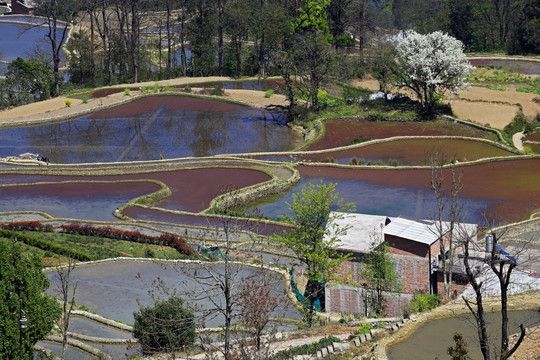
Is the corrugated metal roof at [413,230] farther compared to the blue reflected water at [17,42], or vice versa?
the blue reflected water at [17,42]

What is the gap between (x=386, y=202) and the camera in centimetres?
5953

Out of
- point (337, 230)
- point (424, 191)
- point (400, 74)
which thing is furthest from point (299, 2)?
point (337, 230)

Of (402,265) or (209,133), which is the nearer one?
(402,265)

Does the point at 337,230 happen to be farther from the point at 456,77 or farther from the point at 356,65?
the point at 356,65

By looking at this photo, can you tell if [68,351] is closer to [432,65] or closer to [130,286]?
[130,286]

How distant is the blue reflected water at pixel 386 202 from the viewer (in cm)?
5687

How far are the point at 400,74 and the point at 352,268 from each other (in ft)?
157

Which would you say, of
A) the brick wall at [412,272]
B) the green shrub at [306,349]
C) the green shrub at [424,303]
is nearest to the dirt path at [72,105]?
the brick wall at [412,272]

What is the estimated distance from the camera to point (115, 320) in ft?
128

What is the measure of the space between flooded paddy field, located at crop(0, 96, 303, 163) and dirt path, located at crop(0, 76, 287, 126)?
1.37m

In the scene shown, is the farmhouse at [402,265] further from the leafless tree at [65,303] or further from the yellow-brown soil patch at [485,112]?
the yellow-brown soil patch at [485,112]

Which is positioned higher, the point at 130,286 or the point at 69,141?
the point at 69,141

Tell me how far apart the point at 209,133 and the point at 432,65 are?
23934 millimetres

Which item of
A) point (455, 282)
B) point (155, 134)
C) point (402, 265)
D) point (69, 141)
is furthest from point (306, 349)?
point (69, 141)
